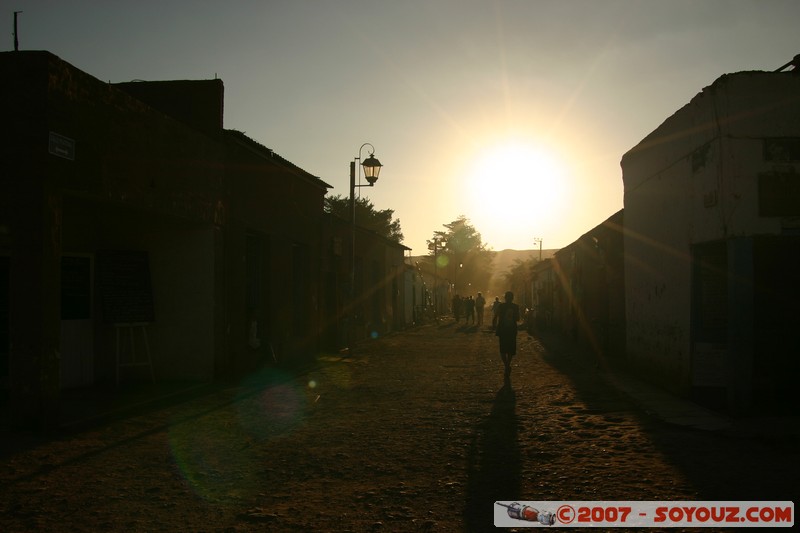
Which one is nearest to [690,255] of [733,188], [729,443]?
[733,188]

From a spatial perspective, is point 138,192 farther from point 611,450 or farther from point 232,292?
point 611,450

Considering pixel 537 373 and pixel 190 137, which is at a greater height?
pixel 190 137

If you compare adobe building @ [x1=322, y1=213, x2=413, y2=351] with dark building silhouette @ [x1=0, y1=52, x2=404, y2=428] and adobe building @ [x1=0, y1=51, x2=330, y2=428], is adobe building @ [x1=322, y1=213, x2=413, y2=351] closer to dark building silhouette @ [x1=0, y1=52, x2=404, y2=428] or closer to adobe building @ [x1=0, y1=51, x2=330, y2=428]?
dark building silhouette @ [x1=0, y1=52, x2=404, y2=428]

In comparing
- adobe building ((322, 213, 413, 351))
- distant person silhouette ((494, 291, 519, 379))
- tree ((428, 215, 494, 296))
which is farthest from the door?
tree ((428, 215, 494, 296))

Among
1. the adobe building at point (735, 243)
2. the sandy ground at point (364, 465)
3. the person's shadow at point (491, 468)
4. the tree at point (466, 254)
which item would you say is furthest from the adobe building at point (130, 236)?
the tree at point (466, 254)

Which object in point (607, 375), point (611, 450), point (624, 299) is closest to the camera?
point (611, 450)

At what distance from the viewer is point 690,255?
9.88 m

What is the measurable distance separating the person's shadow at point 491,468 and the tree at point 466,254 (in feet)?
271

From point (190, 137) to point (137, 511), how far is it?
23.8 ft

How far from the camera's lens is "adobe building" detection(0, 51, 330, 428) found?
742cm

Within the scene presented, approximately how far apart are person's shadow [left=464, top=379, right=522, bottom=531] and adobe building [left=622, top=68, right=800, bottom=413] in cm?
291

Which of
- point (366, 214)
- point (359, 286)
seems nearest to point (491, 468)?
point (359, 286)

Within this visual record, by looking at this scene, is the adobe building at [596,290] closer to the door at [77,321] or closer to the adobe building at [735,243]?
the adobe building at [735,243]

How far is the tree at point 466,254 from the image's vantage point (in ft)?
306
